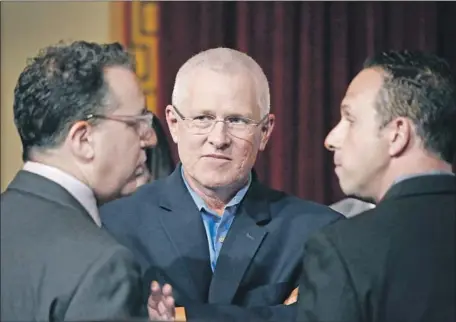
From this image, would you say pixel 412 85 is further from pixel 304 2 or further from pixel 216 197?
pixel 304 2

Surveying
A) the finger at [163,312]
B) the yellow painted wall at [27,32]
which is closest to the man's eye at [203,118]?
the finger at [163,312]

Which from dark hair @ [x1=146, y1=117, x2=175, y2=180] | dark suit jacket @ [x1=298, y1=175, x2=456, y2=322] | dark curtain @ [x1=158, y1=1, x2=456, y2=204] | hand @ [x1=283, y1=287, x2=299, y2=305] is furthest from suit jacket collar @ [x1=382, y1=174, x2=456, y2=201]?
dark curtain @ [x1=158, y1=1, x2=456, y2=204]

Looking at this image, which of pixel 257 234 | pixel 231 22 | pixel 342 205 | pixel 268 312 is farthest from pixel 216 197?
pixel 231 22

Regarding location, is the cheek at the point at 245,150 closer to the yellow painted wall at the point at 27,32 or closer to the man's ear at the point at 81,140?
the man's ear at the point at 81,140

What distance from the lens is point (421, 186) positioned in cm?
136

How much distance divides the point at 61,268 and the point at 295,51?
1.45m

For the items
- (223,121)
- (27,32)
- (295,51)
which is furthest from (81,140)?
(295,51)

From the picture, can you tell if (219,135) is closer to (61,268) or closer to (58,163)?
(58,163)

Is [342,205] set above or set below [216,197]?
below

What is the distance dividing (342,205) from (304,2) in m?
0.72

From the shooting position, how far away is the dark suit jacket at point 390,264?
131 centimetres

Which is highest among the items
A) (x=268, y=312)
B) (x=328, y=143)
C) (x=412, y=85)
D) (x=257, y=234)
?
(x=412, y=85)

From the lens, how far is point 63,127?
1.33 metres

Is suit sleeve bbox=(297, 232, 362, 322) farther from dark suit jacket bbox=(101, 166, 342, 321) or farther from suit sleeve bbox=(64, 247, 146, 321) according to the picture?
suit sleeve bbox=(64, 247, 146, 321)
